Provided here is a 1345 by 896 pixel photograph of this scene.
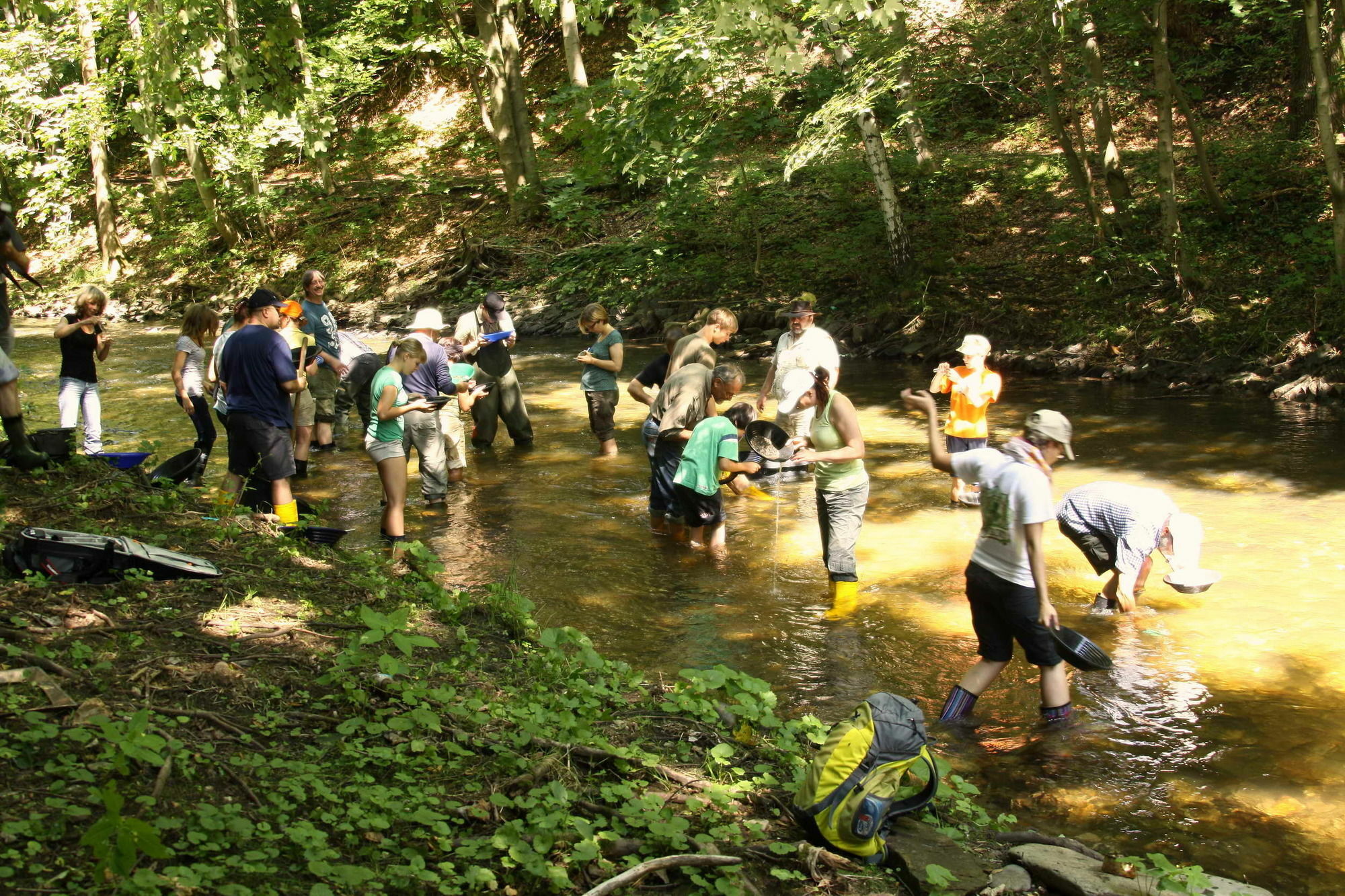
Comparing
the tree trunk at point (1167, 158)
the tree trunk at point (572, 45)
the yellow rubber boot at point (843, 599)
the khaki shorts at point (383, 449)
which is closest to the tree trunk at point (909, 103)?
the tree trunk at point (1167, 158)

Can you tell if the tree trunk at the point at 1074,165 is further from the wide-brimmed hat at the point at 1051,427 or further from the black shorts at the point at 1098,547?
the wide-brimmed hat at the point at 1051,427

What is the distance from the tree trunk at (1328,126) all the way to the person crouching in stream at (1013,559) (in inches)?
403

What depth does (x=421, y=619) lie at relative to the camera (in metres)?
6.50

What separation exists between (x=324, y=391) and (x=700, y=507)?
5.87m

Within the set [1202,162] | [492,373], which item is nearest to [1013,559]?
[492,373]

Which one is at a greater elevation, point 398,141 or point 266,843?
point 398,141

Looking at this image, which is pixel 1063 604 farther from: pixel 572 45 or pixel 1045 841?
pixel 572 45

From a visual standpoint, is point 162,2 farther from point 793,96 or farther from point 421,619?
point 793,96

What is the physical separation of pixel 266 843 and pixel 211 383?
26.4ft

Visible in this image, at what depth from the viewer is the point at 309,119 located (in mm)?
18156

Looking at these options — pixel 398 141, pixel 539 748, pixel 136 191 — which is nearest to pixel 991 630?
pixel 539 748

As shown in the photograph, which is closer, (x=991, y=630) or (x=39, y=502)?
(x=991, y=630)

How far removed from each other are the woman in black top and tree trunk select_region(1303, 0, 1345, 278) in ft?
46.1

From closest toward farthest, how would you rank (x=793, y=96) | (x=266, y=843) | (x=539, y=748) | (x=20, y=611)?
1. (x=266, y=843)
2. (x=539, y=748)
3. (x=20, y=611)
4. (x=793, y=96)
